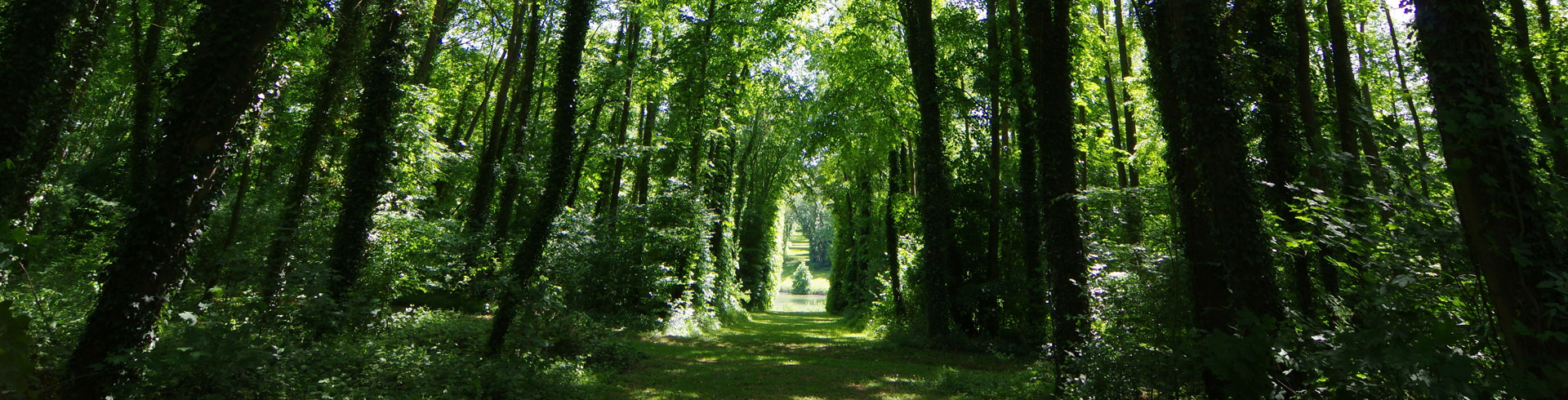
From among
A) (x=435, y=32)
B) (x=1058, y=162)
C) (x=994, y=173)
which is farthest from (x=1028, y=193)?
(x=435, y=32)

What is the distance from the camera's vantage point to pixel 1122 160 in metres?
15.2

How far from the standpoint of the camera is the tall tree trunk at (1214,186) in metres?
5.85

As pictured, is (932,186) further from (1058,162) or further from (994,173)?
(1058,162)

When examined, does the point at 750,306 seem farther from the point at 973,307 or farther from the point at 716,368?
the point at 716,368

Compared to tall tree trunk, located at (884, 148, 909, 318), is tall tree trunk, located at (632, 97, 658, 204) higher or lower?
higher

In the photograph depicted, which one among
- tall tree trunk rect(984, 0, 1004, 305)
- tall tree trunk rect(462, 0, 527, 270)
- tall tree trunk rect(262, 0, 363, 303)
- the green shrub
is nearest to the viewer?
tall tree trunk rect(262, 0, 363, 303)

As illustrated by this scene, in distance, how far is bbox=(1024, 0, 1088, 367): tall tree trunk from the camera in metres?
9.03

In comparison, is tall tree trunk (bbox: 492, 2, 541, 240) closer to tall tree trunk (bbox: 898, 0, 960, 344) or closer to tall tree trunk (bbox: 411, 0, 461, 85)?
tall tree trunk (bbox: 411, 0, 461, 85)

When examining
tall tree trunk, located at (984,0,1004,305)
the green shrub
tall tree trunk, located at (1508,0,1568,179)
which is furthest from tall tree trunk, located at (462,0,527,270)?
the green shrub

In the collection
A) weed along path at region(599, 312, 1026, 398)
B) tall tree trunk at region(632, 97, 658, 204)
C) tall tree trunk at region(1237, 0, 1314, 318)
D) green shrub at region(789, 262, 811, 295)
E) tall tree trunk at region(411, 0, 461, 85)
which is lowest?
weed along path at region(599, 312, 1026, 398)

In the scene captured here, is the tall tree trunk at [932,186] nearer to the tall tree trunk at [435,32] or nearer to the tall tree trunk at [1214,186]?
the tall tree trunk at [1214,186]

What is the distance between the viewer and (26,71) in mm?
7344

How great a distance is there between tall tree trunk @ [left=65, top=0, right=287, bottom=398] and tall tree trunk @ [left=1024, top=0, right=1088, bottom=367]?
904 centimetres

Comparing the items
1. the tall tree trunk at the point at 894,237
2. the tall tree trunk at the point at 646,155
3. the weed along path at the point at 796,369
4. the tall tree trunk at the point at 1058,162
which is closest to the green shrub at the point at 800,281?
the tall tree trunk at the point at 894,237
